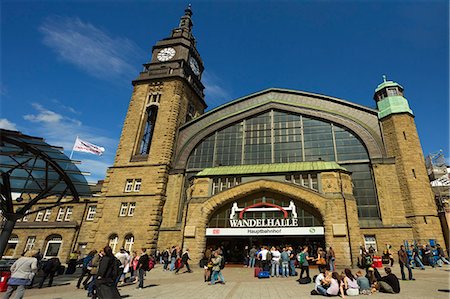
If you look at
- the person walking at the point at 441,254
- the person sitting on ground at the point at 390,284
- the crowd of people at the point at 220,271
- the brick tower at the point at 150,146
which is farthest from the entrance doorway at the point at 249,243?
the person sitting on ground at the point at 390,284

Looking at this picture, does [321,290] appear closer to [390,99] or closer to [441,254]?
[441,254]

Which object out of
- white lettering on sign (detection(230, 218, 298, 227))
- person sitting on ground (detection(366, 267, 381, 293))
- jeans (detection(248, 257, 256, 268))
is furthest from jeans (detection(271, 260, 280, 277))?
white lettering on sign (detection(230, 218, 298, 227))

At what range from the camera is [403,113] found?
25734mm

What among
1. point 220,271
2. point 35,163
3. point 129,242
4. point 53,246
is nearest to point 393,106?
point 220,271

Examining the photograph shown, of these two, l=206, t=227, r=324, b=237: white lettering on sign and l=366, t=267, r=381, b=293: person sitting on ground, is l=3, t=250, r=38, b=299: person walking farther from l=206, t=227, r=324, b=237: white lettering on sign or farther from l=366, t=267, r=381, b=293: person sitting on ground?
l=206, t=227, r=324, b=237: white lettering on sign

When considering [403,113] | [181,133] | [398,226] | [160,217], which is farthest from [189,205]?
[403,113]

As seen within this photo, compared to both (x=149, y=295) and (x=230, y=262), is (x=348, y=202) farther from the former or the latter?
(x=149, y=295)

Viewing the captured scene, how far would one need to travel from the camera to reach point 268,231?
2142 centimetres

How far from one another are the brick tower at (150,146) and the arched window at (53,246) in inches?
404

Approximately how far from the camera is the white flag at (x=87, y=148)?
115 ft

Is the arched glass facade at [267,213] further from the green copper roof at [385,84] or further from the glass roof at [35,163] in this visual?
the green copper roof at [385,84]

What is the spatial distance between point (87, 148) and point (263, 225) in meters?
27.3

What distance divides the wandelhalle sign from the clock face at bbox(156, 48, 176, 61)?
26.8 m

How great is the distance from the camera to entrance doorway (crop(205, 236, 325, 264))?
22359 millimetres
